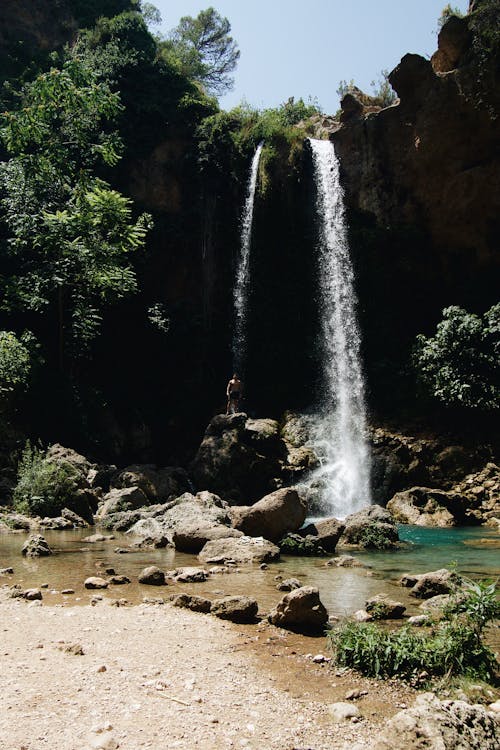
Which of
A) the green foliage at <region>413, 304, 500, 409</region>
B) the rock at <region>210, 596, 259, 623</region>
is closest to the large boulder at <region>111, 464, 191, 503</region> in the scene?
the green foliage at <region>413, 304, 500, 409</region>

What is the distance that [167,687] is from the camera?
4023 millimetres

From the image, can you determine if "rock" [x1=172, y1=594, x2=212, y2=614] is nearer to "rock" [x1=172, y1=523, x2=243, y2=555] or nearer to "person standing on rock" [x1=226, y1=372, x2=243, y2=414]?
"rock" [x1=172, y1=523, x2=243, y2=555]

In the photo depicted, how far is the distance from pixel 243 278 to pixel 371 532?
15740 mm

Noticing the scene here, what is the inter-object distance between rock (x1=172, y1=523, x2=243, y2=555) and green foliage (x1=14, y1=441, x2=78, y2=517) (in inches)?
170

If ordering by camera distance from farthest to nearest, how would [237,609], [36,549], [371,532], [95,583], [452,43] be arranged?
[452,43] → [371,532] → [36,549] → [95,583] → [237,609]

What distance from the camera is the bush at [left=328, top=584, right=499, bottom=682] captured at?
435 centimetres

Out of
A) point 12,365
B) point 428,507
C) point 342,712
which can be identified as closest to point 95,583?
point 342,712

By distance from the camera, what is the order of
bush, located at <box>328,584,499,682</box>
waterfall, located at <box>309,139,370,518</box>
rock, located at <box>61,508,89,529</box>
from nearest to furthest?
1. bush, located at <box>328,584,499,682</box>
2. rock, located at <box>61,508,89,529</box>
3. waterfall, located at <box>309,139,370,518</box>

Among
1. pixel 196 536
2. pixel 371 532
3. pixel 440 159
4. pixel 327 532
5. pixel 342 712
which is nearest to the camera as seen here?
pixel 342 712

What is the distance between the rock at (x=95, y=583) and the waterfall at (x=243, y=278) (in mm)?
17113

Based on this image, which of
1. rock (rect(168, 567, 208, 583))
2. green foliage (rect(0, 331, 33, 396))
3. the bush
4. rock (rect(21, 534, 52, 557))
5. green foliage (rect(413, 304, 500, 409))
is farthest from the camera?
green foliage (rect(413, 304, 500, 409))

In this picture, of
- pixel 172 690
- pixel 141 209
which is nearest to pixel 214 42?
pixel 141 209

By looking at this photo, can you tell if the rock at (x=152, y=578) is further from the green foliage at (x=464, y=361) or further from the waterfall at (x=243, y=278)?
the waterfall at (x=243, y=278)

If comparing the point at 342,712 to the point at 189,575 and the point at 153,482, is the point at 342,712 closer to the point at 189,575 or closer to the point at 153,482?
the point at 189,575
